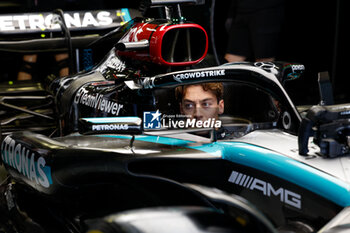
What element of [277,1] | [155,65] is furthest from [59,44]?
[277,1]

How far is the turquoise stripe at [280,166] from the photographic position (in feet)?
4.51

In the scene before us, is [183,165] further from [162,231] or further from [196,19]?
[196,19]

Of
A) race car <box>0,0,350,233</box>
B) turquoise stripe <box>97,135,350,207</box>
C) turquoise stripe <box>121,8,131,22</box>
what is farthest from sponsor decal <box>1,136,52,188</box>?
turquoise stripe <box>121,8,131,22</box>

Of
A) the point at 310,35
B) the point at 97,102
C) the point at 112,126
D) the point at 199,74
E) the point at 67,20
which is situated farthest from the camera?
the point at 310,35

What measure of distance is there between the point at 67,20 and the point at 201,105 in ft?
5.81

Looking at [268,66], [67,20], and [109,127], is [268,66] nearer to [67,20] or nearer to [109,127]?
[109,127]

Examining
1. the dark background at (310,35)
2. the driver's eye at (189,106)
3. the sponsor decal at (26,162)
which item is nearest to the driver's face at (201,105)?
the driver's eye at (189,106)

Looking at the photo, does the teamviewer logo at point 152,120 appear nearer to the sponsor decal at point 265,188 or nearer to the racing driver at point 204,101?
the racing driver at point 204,101

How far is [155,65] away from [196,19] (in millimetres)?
2723

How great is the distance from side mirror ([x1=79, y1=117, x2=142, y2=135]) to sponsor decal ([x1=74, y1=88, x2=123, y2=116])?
39 centimetres

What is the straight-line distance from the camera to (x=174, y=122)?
6.05ft

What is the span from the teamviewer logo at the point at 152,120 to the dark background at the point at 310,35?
3.03 metres

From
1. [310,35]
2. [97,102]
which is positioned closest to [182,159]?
[97,102]

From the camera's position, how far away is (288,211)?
1465mm
